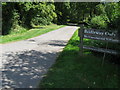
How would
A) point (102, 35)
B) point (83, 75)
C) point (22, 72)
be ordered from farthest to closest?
point (102, 35) → point (22, 72) → point (83, 75)

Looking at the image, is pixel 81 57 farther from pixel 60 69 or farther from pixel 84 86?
pixel 84 86

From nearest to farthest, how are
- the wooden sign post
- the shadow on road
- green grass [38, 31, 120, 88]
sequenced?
green grass [38, 31, 120, 88] < the shadow on road < the wooden sign post

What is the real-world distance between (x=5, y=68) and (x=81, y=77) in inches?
121

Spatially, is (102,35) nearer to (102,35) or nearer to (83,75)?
(102,35)

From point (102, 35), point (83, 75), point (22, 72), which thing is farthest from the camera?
point (102, 35)

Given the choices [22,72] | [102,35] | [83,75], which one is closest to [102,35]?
[102,35]

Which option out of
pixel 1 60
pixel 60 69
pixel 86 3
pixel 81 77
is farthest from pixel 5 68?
pixel 86 3

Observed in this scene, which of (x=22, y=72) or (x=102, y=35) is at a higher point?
(x=102, y=35)

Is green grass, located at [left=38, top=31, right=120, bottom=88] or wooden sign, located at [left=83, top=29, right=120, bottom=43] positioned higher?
wooden sign, located at [left=83, top=29, right=120, bottom=43]

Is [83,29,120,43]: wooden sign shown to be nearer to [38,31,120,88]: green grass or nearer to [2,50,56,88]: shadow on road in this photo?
[38,31,120,88]: green grass

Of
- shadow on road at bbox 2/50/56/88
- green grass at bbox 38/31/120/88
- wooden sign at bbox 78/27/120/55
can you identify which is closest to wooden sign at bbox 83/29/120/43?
→ wooden sign at bbox 78/27/120/55

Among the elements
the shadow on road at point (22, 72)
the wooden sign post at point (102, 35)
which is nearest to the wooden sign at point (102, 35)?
the wooden sign post at point (102, 35)

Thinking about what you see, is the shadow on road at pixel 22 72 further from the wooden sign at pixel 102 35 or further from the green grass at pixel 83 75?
the wooden sign at pixel 102 35

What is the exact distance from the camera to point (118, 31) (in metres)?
5.31
